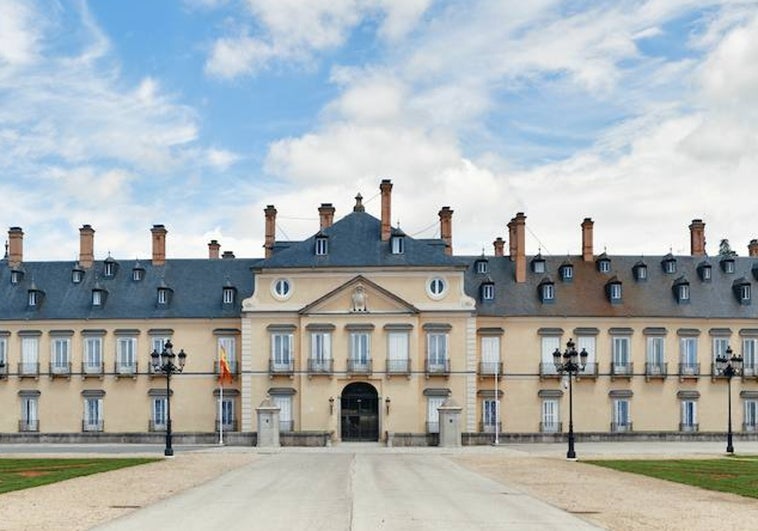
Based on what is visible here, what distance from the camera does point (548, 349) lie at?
207 feet

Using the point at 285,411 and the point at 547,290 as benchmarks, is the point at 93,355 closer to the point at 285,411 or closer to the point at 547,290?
the point at 285,411

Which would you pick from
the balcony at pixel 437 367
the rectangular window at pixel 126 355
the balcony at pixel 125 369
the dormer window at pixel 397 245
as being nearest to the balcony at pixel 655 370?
the balcony at pixel 437 367

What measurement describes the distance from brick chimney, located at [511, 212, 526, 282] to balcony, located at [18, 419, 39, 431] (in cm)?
3009

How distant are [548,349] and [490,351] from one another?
136 inches

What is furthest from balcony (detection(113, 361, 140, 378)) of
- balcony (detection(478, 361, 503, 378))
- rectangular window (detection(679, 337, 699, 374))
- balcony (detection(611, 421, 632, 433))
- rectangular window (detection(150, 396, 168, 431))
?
rectangular window (detection(679, 337, 699, 374))

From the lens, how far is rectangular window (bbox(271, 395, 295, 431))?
2381 inches

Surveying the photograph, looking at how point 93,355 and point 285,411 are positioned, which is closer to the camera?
point 285,411

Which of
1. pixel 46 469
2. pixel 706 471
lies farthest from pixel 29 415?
pixel 706 471

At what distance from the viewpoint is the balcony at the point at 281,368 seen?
6072 cm

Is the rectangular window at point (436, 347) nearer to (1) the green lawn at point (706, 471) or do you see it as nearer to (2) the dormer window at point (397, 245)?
(2) the dormer window at point (397, 245)

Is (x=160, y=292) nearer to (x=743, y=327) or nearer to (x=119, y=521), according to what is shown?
(x=743, y=327)

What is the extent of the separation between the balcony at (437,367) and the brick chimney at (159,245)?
61.4 ft

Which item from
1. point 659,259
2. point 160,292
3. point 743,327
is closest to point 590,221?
point 659,259

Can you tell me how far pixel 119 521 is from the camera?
2167 centimetres
